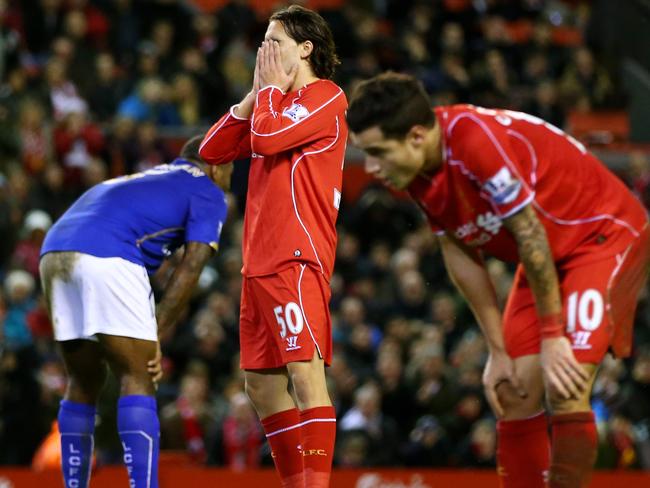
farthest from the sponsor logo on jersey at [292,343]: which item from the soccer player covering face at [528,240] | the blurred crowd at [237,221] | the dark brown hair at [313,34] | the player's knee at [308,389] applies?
the blurred crowd at [237,221]

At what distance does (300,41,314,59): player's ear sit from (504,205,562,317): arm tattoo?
149cm

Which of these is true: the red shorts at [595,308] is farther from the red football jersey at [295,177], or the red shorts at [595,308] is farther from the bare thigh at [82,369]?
the bare thigh at [82,369]

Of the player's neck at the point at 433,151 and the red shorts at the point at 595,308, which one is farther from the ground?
the player's neck at the point at 433,151

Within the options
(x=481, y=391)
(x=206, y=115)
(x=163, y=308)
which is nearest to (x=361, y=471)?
(x=481, y=391)

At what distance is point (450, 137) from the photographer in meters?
5.65

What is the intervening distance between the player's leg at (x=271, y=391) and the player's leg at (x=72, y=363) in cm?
94

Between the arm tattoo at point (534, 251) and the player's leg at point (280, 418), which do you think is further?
the player's leg at point (280, 418)

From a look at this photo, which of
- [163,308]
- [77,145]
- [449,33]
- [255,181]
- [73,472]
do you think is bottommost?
[73,472]

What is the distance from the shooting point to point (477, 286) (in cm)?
616

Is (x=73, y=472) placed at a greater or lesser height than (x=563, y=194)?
lesser

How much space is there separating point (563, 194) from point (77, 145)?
8.56 metres

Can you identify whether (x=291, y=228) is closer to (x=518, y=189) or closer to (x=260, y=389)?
(x=260, y=389)

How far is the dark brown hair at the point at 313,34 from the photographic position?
6.48 meters

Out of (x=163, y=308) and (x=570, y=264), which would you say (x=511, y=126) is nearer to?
(x=570, y=264)
